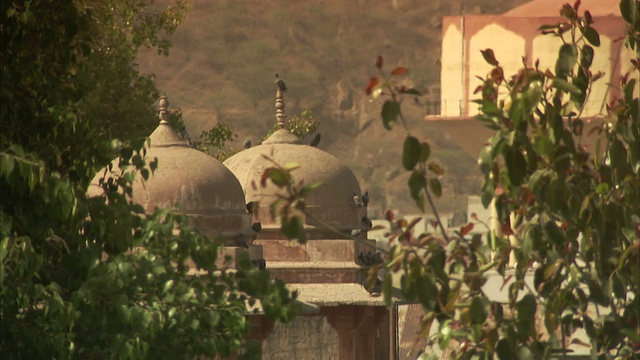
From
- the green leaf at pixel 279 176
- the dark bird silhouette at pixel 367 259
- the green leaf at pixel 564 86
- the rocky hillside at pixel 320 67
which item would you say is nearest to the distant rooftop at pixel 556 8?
the dark bird silhouette at pixel 367 259

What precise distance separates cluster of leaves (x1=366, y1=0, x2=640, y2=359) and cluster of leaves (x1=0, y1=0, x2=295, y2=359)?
2.58 metres

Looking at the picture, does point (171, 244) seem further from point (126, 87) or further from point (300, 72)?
point (300, 72)

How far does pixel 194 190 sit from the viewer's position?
674 inches

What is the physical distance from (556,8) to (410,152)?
29259mm

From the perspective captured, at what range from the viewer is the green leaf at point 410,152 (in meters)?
5.31

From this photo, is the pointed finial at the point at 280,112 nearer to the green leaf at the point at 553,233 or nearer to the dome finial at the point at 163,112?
the dome finial at the point at 163,112

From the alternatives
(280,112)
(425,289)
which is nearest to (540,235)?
(425,289)

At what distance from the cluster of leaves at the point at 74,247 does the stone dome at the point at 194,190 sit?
8.07m

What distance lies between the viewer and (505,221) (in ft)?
19.8

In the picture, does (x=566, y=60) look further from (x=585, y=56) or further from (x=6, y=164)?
(x=6, y=164)

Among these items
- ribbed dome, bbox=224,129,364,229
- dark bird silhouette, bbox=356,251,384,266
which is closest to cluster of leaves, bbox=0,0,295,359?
dark bird silhouette, bbox=356,251,384,266

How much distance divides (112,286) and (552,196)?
329 cm

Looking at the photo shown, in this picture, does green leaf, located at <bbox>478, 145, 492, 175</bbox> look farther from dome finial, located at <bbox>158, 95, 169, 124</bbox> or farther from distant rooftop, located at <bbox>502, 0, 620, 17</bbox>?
distant rooftop, located at <bbox>502, 0, 620, 17</bbox>

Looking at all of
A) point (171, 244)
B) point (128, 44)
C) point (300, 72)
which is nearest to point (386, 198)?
point (300, 72)
